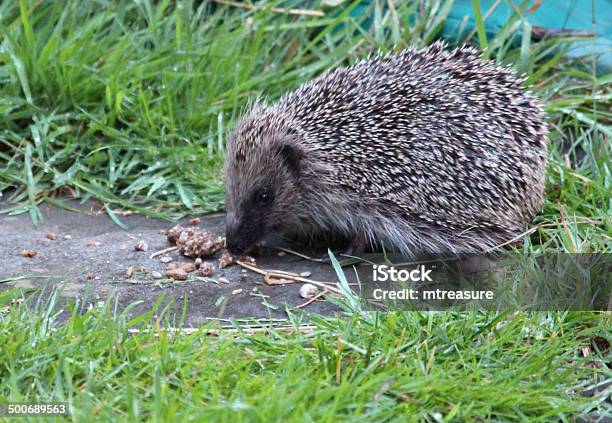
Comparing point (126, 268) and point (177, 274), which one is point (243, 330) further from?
point (126, 268)

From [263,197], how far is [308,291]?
86 centimetres

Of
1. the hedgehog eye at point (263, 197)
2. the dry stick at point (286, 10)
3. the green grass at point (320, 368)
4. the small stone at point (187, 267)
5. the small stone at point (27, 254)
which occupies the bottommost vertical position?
the small stone at point (27, 254)

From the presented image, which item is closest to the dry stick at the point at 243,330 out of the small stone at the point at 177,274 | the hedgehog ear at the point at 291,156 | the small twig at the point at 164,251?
the small stone at the point at 177,274

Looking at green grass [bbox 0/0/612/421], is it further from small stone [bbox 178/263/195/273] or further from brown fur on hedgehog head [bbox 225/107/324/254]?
small stone [bbox 178/263/195/273]

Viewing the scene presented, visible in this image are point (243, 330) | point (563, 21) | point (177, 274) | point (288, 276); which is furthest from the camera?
point (563, 21)

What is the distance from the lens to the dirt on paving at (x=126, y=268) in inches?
187

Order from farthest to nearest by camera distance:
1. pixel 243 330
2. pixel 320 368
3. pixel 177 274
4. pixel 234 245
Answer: pixel 234 245 → pixel 177 274 → pixel 243 330 → pixel 320 368

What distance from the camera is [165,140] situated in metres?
6.42

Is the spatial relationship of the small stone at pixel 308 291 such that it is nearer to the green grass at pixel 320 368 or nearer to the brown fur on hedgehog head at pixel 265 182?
the green grass at pixel 320 368

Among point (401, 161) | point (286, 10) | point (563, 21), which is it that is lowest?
point (401, 161)

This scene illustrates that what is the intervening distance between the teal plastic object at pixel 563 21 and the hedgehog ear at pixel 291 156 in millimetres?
2327

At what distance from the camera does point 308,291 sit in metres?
4.90

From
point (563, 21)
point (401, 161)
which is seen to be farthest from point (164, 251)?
point (563, 21)


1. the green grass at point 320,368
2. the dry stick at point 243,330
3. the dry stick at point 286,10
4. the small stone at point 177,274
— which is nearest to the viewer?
the green grass at point 320,368
